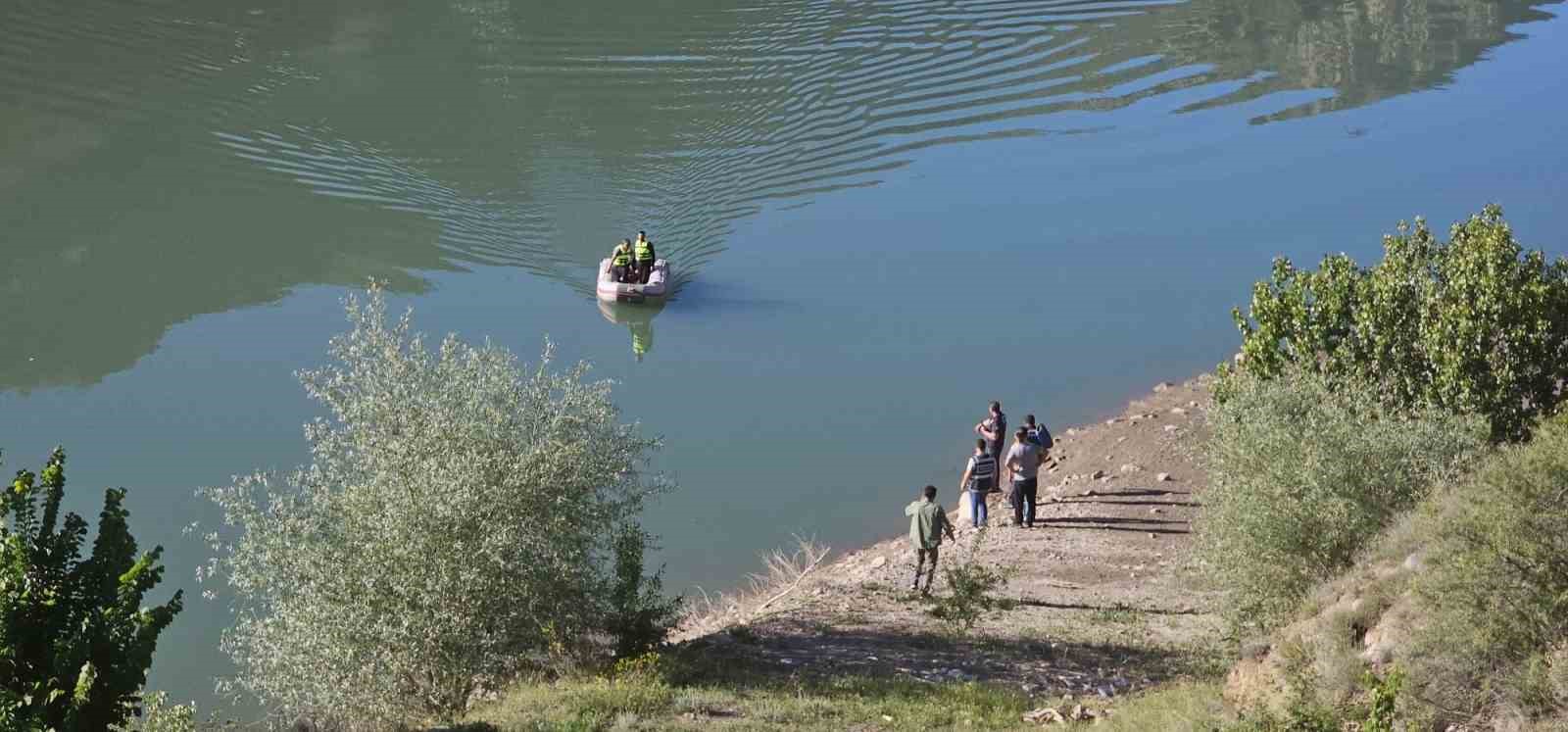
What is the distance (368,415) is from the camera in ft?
54.0

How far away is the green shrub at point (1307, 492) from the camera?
1498cm

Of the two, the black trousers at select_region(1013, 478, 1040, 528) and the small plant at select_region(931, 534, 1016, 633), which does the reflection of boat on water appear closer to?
the black trousers at select_region(1013, 478, 1040, 528)

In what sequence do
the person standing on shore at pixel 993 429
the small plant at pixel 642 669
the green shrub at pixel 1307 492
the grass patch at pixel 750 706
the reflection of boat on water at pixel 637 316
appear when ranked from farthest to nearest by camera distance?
the reflection of boat on water at pixel 637 316 < the person standing on shore at pixel 993 429 < the green shrub at pixel 1307 492 < the small plant at pixel 642 669 < the grass patch at pixel 750 706

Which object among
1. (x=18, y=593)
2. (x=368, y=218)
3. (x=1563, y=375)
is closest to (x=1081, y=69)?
(x=368, y=218)

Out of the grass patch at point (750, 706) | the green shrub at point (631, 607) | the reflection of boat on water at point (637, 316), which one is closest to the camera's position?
the grass patch at point (750, 706)

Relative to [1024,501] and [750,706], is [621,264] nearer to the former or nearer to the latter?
[1024,501]

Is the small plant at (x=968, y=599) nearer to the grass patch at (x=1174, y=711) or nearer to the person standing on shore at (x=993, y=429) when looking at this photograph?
the grass patch at (x=1174, y=711)

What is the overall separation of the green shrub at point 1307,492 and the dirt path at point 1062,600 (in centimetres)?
113

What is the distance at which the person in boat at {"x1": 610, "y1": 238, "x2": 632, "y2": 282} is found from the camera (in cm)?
3142

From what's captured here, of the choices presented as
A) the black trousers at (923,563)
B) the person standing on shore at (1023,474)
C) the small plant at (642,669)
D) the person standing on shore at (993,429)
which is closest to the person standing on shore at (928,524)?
the black trousers at (923,563)

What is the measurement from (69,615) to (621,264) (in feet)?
67.6

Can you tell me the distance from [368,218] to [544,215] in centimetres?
413

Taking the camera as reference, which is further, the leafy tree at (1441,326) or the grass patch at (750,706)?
the leafy tree at (1441,326)

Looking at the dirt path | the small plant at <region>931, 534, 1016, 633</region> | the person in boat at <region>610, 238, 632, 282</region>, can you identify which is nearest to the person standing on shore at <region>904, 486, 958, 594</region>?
the small plant at <region>931, 534, 1016, 633</region>
